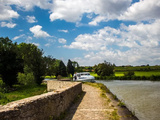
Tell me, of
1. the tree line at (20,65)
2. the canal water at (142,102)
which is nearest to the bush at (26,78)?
the tree line at (20,65)

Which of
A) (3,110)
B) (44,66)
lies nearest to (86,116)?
(3,110)

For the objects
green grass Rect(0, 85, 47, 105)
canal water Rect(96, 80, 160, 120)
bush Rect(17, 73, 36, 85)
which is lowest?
green grass Rect(0, 85, 47, 105)

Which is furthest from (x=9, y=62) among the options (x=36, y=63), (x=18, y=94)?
(x=18, y=94)

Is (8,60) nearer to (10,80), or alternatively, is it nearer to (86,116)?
(10,80)

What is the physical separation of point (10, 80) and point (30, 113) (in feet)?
102

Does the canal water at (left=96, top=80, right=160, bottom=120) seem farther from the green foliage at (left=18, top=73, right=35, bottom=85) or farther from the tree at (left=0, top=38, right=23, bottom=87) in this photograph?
the tree at (left=0, top=38, right=23, bottom=87)

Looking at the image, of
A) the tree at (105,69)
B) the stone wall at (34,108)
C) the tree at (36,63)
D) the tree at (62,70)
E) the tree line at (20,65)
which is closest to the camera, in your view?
the stone wall at (34,108)

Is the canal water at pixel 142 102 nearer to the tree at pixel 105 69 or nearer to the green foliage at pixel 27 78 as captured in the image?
the green foliage at pixel 27 78

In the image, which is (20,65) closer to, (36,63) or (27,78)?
(36,63)

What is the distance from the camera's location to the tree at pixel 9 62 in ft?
105

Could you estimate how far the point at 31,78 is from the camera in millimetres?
31266

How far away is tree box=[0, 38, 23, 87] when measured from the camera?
32094mm

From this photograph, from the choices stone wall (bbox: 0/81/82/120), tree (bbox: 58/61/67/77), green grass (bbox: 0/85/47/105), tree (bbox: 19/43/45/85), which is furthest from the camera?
tree (bbox: 58/61/67/77)

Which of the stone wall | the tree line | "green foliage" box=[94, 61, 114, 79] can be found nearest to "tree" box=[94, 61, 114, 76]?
"green foliage" box=[94, 61, 114, 79]
